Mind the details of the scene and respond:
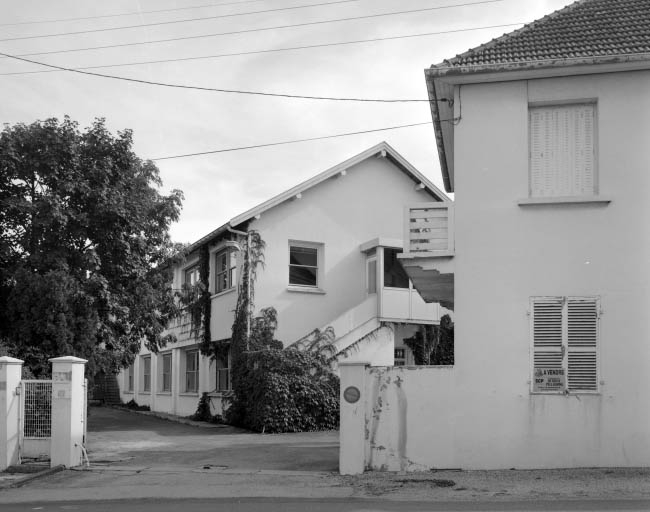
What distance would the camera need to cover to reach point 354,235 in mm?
27672

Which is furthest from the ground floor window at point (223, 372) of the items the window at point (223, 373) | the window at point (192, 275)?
the window at point (192, 275)

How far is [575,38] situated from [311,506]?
949 centimetres

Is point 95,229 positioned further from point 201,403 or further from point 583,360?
point 583,360

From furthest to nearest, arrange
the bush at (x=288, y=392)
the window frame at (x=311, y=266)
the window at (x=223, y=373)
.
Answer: the window at (x=223, y=373)
the window frame at (x=311, y=266)
the bush at (x=288, y=392)

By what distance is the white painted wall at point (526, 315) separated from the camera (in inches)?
551

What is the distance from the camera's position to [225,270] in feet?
92.0

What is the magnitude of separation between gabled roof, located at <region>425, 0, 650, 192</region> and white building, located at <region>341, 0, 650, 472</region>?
0.05 m

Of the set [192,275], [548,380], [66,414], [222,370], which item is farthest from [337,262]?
[548,380]

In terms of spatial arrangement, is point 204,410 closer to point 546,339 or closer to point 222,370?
point 222,370

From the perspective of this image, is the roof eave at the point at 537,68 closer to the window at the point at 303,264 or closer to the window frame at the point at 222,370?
the window at the point at 303,264

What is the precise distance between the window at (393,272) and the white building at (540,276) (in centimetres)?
1219

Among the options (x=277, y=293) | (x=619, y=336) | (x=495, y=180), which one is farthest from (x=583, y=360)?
(x=277, y=293)

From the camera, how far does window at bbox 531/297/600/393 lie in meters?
14.2

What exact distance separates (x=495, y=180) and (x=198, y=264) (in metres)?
17.6
